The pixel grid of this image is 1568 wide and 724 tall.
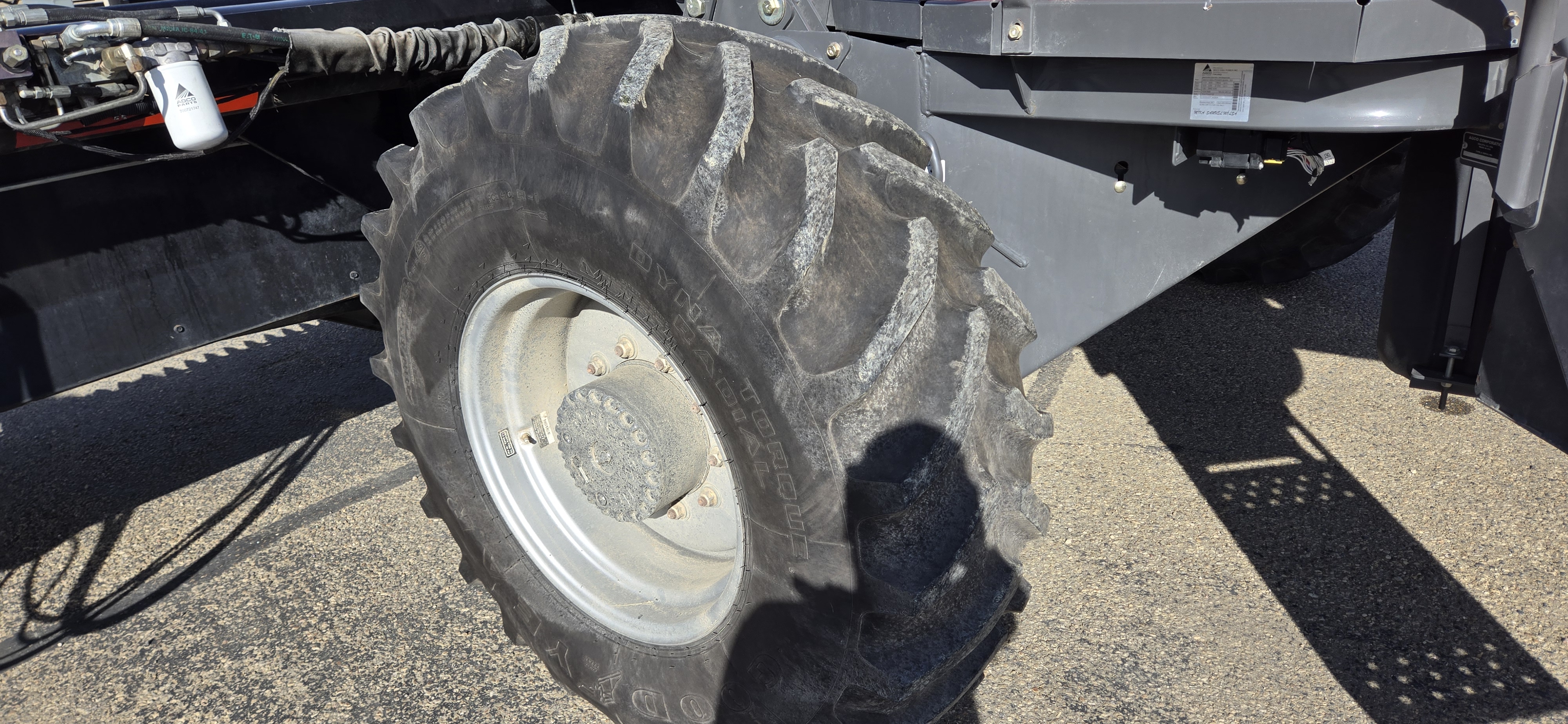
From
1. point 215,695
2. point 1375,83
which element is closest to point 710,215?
point 1375,83

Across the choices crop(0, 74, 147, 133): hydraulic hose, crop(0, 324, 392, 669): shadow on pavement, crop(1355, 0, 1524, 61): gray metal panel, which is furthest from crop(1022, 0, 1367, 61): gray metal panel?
crop(0, 324, 392, 669): shadow on pavement

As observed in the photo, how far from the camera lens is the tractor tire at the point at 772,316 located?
1.58 meters

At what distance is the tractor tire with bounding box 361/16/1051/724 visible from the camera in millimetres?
1578

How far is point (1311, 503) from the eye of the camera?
2949 millimetres

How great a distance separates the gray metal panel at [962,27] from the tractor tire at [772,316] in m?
0.19

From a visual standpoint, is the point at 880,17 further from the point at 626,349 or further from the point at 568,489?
the point at 568,489

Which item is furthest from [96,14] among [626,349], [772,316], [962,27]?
[962,27]

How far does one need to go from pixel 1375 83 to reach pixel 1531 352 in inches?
17.6

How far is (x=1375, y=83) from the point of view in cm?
145

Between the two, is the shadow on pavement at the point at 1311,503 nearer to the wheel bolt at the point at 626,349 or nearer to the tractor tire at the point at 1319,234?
the tractor tire at the point at 1319,234

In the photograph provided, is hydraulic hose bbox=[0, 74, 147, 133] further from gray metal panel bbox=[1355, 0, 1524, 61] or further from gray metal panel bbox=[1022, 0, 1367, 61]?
gray metal panel bbox=[1355, 0, 1524, 61]

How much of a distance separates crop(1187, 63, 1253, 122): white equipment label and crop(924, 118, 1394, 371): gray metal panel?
24 centimetres

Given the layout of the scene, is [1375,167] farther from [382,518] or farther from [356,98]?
[382,518]

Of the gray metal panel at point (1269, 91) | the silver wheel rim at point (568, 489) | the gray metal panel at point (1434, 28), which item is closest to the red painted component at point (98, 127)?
the silver wheel rim at point (568, 489)
